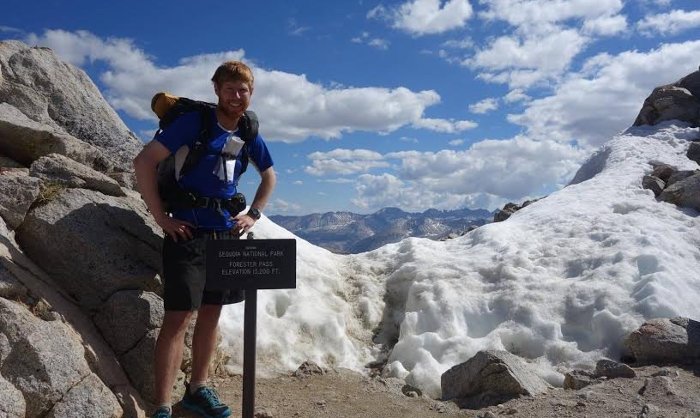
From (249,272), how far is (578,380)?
6.59 metres

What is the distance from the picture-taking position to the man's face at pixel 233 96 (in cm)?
747

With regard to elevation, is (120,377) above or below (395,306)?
below

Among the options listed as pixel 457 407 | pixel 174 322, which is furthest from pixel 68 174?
pixel 457 407

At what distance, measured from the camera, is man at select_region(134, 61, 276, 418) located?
7098 millimetres

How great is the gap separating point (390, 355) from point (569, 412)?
4362mm

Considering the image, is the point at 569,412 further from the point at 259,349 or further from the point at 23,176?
the point at 23,176

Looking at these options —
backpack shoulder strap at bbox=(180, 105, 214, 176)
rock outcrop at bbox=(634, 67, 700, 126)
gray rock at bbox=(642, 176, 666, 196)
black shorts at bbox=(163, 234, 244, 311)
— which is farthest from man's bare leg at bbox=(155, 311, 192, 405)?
rock outcrop at bbox=(634, 67, 700, 126)

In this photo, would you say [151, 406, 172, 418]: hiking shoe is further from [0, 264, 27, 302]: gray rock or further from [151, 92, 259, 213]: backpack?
[151, 92, 259, 213]: backpack

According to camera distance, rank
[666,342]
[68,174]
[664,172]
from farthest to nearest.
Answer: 1. [664,172]
2. [666,342]
3. [68,174]

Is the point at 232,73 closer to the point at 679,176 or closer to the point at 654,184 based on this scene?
the point at 654,184

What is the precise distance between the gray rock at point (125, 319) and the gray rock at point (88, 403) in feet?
3.53

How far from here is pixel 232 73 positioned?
24.6ft

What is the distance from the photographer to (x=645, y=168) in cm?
2162

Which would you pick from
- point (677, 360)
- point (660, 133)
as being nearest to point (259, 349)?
point (677, 360)
